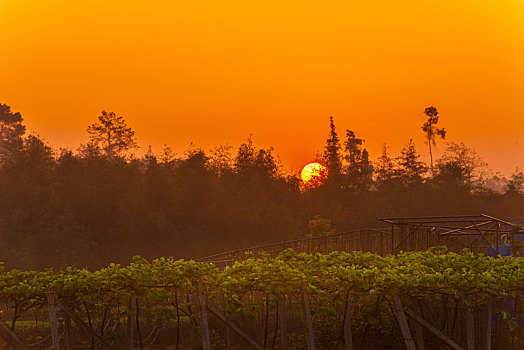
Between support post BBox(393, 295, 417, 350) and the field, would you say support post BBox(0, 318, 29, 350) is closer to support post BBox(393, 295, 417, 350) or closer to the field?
the field

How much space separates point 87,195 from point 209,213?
8.26 meters

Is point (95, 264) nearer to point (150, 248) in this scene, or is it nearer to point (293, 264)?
point (150, 248)

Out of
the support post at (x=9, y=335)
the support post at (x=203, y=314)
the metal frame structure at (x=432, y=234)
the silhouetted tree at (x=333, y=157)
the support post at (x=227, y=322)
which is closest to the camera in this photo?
the support post at (x=203, y=314)

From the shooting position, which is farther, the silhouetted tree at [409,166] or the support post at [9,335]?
the silhouetted tree at [409,166]

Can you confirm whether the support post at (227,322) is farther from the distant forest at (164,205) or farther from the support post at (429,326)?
the distant forest at (164,205)

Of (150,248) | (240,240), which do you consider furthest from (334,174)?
(150,248)

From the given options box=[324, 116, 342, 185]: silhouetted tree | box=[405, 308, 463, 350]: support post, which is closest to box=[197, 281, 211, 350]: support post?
box=[405, 308, 463, 350]: support post

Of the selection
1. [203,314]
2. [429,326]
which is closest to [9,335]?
[203,314]

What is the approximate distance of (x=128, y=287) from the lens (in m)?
9.98

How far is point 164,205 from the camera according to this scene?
45688 millimetres

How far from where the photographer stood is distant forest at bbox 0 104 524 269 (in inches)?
1608

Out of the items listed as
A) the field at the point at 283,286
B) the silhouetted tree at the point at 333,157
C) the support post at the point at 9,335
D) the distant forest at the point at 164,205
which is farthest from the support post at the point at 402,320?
the silhouetted tree at the point at 333,157

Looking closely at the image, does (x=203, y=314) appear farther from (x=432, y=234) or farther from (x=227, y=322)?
(x=432, y=234)

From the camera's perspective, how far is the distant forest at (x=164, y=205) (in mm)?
40844
